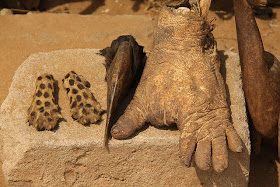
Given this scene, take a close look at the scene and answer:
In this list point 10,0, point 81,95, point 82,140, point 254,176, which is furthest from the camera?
point 10,0

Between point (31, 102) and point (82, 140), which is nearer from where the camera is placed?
point (82, 140)

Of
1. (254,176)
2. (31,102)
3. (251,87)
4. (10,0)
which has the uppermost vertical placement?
(10,0)

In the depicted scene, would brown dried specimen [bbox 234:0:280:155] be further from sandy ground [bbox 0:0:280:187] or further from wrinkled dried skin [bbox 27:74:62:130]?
wrinkled dried skin [bbox 27:74:62:130]

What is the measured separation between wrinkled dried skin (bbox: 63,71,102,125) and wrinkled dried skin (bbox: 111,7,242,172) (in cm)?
23

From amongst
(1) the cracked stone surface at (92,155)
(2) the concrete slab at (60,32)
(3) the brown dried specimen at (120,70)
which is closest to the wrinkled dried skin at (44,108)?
(1) the cracked stone surface at (92,155)

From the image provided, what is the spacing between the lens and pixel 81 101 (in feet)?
9.69

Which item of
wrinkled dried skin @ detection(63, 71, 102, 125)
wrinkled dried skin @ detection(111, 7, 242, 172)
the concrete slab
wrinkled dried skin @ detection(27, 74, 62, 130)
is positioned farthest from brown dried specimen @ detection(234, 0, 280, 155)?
the concrete slab

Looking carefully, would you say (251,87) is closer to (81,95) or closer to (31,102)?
(81,95)

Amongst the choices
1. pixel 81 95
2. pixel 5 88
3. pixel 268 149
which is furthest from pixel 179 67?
pixel 5 88

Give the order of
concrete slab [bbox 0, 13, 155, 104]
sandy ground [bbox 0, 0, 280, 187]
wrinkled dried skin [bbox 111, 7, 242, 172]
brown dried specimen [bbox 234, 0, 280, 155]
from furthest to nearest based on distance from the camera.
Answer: concrete slab [bbox 0, 13, 155, 104] → sandy ground [bbox 0, 0, 280, 187] → brown dried specimen [bbox 234, 0, 280, 155] → wrinkled dried skin [bbox 111, 7, 242, 172]

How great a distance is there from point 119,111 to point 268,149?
5.66ft

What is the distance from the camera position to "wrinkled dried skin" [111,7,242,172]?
2.62 m

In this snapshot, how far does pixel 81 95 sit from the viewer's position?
3006 mm

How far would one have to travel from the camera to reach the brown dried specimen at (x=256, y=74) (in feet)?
10.0
